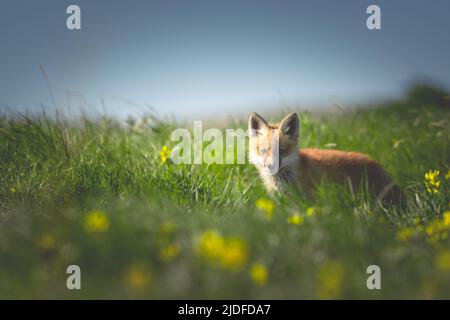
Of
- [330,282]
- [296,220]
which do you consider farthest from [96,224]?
[330,282]

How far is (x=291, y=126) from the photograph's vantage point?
5.98m

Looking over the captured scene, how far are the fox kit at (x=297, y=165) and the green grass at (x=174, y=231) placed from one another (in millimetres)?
309

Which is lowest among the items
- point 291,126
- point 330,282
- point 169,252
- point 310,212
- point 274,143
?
point 330,282

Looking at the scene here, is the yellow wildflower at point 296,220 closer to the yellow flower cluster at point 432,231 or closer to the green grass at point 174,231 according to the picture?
the green grass at point 174,231

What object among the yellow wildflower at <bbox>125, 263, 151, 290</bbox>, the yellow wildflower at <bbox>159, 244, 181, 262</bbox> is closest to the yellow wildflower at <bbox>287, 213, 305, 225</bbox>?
the yellow wildflower at <bbox>159, 244, 181, 262</bbox>

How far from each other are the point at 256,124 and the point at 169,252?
289cm

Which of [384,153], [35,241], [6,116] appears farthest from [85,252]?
[384,153]

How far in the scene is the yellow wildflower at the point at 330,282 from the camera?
3283mm

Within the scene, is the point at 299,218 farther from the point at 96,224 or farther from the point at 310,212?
the point at 96,224

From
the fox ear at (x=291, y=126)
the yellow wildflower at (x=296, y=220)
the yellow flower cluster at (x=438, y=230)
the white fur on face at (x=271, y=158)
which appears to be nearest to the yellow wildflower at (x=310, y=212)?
the yellow wildflower at (x=296, y=220)

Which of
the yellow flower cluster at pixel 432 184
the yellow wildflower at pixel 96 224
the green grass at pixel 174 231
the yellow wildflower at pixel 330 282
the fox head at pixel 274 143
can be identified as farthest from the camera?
the fox head at pixel 274 143

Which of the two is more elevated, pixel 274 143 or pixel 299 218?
pixel 274 143

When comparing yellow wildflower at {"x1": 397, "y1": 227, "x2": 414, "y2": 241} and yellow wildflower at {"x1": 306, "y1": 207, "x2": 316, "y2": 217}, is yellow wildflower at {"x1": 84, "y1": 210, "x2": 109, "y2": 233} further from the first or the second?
yellow wildflower at {"x1": 397, "y1": 227, "x2": 414, "y2": 241}

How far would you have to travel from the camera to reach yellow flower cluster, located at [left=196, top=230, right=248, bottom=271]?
334 centimetres
